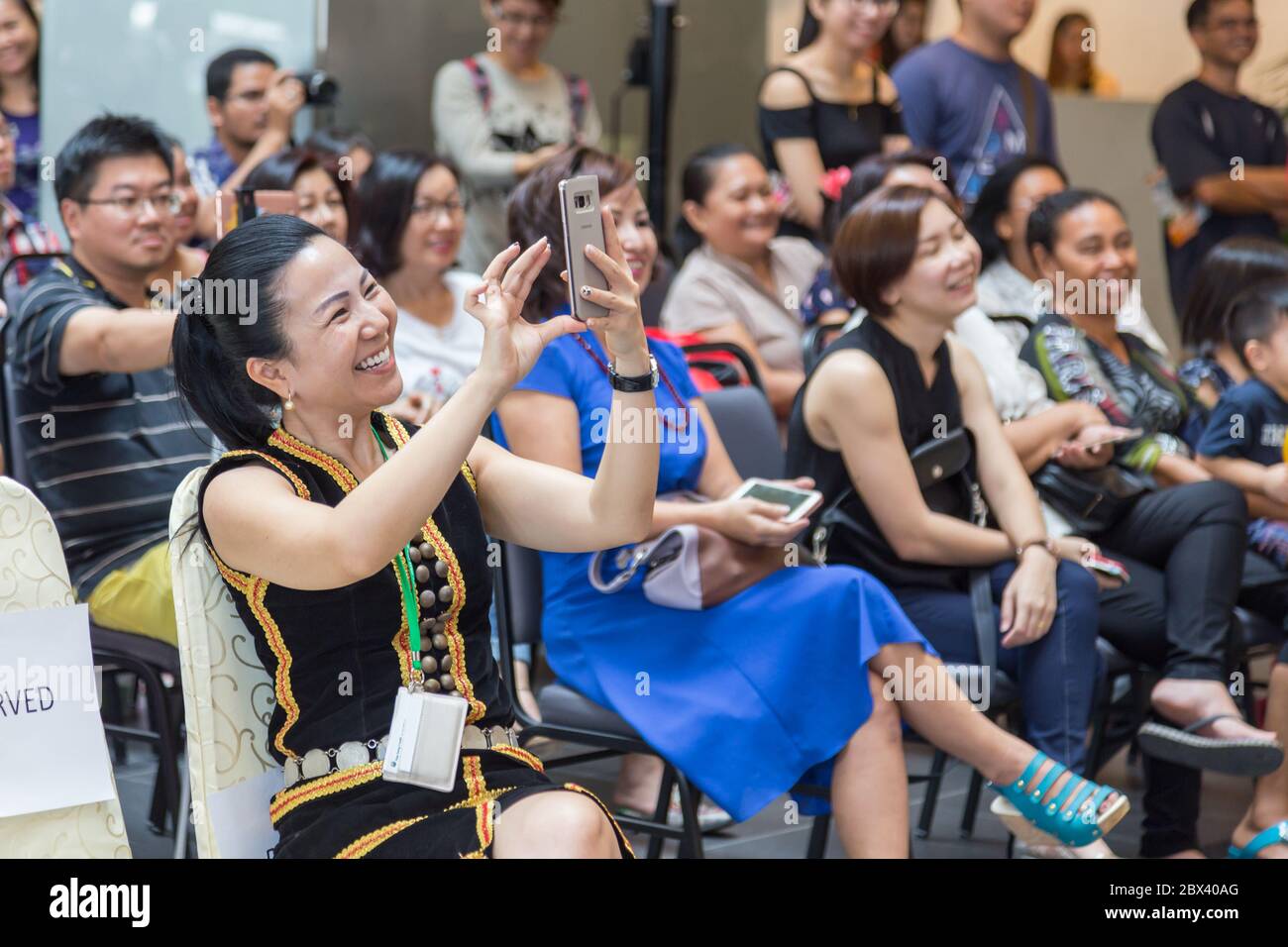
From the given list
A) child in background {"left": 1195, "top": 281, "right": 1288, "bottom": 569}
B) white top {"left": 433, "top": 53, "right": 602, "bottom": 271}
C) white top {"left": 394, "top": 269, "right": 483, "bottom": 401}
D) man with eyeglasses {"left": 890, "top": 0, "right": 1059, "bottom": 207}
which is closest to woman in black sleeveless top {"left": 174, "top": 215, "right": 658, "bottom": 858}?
white top {"left": 394, "top": 269, "right": 483, "bottom": 401}

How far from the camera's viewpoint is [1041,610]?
2.55 meters

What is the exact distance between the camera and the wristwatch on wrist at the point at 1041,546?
269 centimetres

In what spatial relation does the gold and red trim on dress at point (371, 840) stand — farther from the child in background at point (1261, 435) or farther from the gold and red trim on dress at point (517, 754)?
the child in background at point (1261, 435)

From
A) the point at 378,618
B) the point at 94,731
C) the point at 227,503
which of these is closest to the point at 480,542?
the point at 378,618

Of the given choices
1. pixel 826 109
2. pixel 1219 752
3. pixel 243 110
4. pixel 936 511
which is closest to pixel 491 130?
pixel 243 110

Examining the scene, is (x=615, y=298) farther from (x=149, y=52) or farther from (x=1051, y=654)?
(x=149, y=52)

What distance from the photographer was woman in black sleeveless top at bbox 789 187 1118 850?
256cm

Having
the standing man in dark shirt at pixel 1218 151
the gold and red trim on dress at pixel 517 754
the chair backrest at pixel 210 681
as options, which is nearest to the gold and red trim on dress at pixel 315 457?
the chair backrest at pixel 210 681

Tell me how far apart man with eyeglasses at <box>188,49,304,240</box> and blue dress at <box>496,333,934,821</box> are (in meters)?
1.92

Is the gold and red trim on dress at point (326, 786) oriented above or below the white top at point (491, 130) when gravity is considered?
below

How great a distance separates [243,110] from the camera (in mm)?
4160

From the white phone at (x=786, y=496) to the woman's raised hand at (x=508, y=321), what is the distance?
0.79 m
